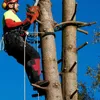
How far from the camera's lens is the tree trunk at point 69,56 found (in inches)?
219

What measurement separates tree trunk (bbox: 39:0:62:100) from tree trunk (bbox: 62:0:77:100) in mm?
442

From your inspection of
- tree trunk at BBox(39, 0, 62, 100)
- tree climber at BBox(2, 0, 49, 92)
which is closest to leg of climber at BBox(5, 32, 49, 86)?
tree climber at BBox(2, 0, 49, 92)

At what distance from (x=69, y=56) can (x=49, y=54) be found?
56cm

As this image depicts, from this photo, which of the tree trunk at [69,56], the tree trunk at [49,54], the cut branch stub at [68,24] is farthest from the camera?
the cut branch stub at [68,24]

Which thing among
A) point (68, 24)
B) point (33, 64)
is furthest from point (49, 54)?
point (68, 24)

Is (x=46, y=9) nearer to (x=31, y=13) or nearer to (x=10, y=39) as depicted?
(x=31, y=13)

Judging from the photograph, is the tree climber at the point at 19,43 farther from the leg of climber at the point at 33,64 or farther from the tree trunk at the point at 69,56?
the tree trunk at the point at 69,56

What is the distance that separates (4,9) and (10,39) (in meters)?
0.59

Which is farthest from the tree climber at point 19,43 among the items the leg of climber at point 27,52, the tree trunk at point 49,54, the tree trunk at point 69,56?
the tree trunk at point 69,56

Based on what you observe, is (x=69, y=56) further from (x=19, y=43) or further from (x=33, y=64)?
(x=19, y=43)

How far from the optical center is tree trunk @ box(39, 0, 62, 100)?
5.09m

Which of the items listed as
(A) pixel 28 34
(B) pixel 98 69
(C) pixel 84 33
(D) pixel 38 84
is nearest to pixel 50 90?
(D) pixel 38 84

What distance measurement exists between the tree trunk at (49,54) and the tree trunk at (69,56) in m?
0.44

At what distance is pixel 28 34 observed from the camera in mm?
5676
